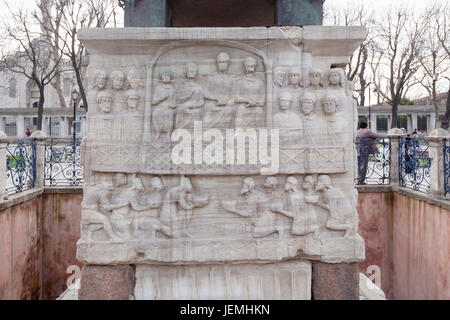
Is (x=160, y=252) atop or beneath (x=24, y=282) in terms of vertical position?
atop

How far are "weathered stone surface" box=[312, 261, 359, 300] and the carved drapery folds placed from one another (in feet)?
0.38

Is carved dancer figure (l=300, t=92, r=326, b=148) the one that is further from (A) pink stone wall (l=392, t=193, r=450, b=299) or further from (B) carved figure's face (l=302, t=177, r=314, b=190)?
(A) pink stone wall (l=392, t=193, r=450, b=299)

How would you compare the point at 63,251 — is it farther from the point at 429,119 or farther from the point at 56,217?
the point at 429,119

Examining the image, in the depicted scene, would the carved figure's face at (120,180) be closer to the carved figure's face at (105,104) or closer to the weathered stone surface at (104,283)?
the carved figure's face at (105,104)

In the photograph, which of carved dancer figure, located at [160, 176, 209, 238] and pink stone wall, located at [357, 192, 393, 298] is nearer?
carved dancer figure, located at [160, 176, 209, 238]

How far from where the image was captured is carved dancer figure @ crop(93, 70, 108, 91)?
3.39 m

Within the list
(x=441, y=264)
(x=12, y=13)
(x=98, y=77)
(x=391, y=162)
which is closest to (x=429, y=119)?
(x=391, y=162)

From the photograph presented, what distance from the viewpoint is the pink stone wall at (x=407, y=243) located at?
5.39m

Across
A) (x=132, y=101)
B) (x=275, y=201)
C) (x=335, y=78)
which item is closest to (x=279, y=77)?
(x=335, y=78)

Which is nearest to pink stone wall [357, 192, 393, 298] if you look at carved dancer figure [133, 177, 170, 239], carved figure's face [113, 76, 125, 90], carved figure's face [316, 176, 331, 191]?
carved figure's face [316, 176, 331, 191]

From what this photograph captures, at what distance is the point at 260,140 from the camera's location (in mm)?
3441

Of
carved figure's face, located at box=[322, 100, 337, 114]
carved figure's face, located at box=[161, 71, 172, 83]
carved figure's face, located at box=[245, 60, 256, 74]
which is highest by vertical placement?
carved figure's face, located at box=[245, 60, 256, 74]

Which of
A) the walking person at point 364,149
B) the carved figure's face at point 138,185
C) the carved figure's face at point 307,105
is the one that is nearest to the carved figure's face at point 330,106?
the carved figure's face at point 307,105

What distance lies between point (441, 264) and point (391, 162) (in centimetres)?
252
